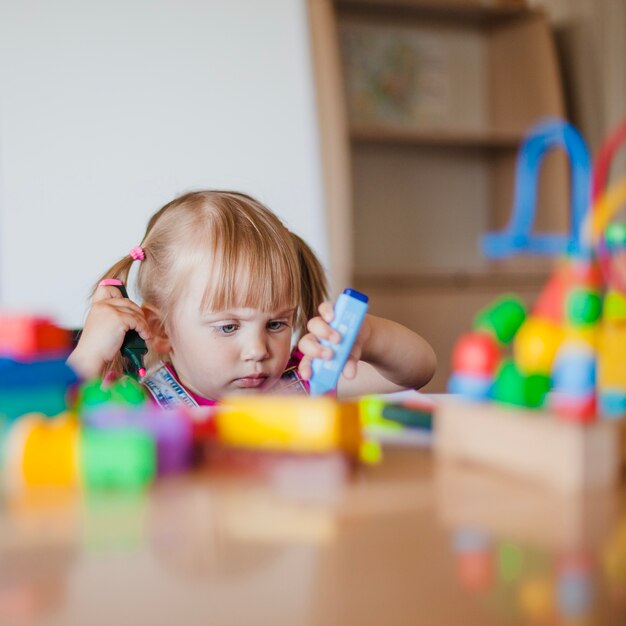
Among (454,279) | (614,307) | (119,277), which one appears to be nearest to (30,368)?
(614,307)

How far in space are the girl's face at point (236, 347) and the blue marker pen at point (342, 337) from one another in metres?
0.45

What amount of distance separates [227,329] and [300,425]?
65 cm

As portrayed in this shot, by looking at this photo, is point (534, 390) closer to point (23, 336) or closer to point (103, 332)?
point (23, 336)

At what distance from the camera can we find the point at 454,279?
2.64 meters

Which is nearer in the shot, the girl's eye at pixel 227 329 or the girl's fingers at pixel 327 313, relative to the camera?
the girl's fingers at pixel 327 313

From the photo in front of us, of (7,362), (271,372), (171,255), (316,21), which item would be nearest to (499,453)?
(7,362)

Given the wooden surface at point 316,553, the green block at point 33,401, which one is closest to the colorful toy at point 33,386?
the green block at point 33,401

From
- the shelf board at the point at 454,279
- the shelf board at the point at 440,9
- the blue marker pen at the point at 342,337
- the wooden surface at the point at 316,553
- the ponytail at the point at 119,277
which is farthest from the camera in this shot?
the shelf board at the point at 440,9

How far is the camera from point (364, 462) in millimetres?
456

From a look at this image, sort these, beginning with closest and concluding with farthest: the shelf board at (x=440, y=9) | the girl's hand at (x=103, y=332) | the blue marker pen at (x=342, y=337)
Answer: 1. the blue marker pen at (x=342, y=337)
2. the girl's hand at (x=103, y=332)
3. the shelf board at (x=440, y=9)

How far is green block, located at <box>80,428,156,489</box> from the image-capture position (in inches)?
16.2

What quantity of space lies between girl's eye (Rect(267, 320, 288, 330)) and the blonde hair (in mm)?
21

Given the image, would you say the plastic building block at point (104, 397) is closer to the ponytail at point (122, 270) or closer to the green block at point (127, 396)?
the green block at point (127, 396)

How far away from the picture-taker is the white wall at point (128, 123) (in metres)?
2.24
